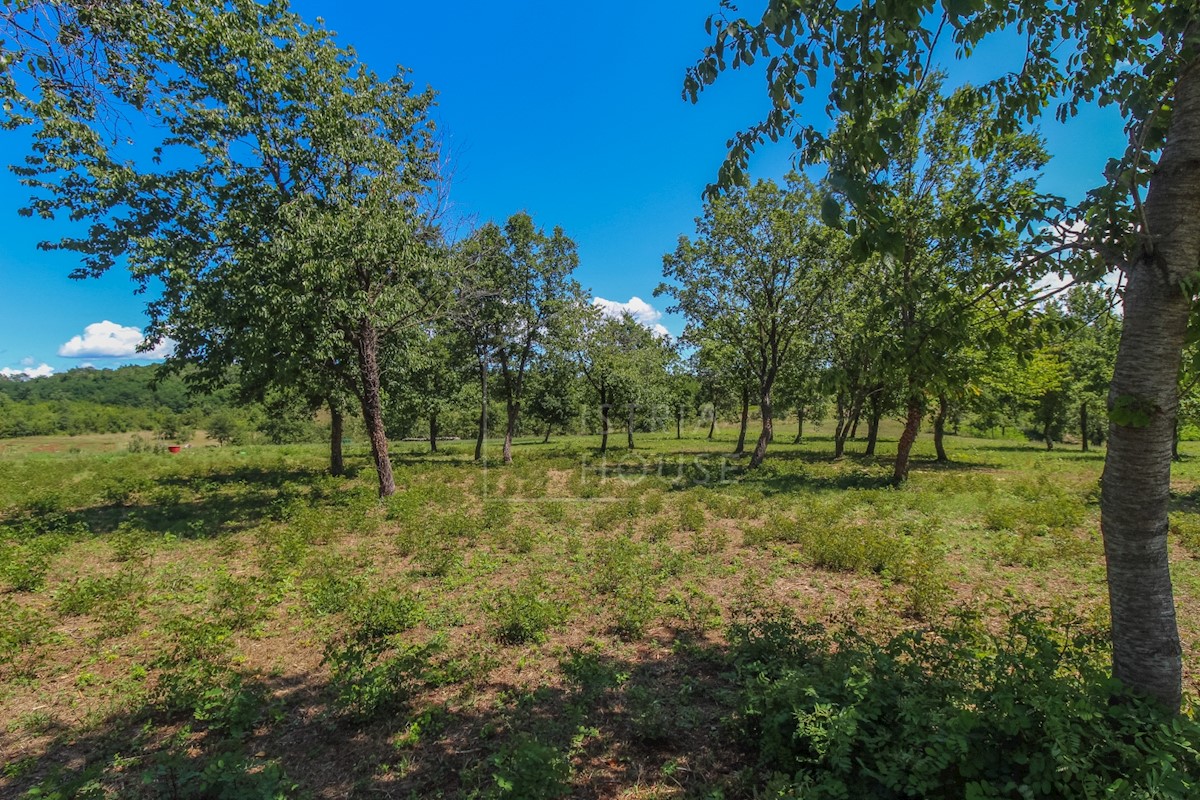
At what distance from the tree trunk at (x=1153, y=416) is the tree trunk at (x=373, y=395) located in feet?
49.0

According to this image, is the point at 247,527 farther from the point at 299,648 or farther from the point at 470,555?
the point at 299,648

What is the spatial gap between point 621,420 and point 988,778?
36.6 metres

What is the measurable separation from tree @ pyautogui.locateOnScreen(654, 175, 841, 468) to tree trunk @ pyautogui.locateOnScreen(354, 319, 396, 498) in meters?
13.3

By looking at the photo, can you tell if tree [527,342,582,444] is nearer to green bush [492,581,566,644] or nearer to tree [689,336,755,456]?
tree [689,336,755,456]

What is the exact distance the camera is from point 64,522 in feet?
37.3

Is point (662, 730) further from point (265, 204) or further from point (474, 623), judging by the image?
point (265, 204)

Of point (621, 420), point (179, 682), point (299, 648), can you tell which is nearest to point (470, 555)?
point (299, 648)

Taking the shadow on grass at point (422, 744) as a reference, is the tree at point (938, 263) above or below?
above

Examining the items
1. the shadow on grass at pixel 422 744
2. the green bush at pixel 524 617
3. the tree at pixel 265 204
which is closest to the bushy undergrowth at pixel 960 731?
the shadow on grass at pixel 422 744

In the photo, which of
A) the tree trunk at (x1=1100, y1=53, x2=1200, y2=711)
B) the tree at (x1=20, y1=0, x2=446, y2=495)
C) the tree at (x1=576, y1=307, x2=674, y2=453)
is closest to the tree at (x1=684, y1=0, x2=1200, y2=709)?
the tree trunk at (x1=1100, y1=53, x2=1200, y2=711)

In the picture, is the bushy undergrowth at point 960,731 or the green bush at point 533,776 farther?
the green bush at point 533,776

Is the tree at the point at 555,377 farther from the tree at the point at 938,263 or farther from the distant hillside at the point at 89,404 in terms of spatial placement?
the distant hillside at the point at 89,404

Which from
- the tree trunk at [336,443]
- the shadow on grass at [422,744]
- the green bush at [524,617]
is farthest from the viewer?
the tree trunk at [336,443]

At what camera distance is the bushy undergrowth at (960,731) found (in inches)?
105
